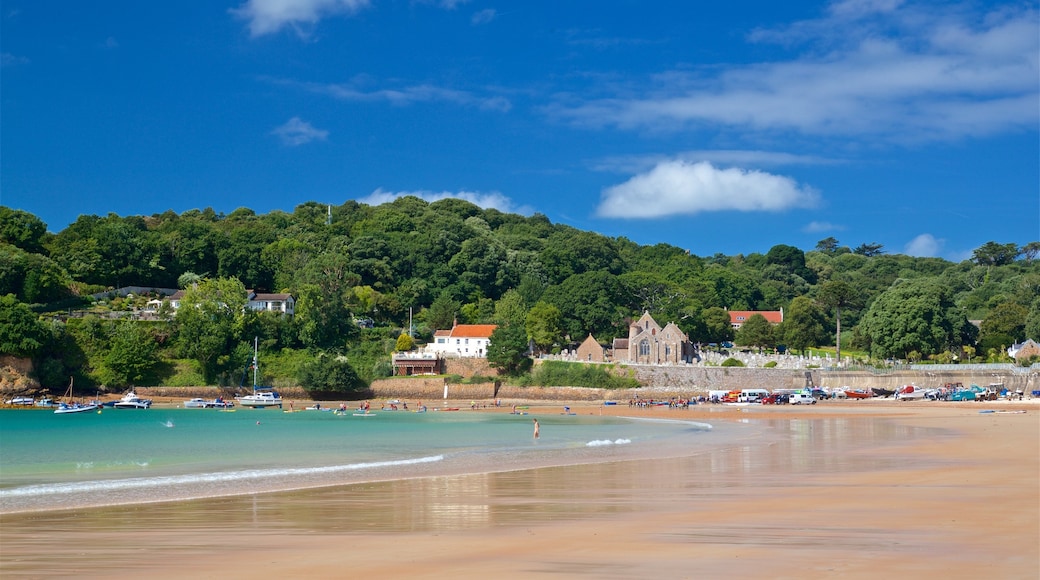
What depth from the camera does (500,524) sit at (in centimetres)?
1321

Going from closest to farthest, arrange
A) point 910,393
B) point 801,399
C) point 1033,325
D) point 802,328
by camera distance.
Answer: point 801,399
point 910,393
point 1033,325
point 802,328

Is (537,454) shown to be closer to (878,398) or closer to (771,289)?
(878,398)

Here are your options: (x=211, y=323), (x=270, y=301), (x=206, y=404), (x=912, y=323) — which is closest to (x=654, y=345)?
(x=912, y=323)

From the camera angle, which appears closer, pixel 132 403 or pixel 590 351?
pixel 132 403

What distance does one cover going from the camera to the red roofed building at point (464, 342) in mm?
74438

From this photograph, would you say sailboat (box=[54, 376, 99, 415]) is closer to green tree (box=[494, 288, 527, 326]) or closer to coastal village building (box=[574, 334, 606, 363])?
green tree (box=[494, 288, 527, 326])

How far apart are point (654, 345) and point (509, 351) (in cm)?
1246

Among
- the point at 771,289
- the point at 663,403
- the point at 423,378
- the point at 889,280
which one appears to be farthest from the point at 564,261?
the point at 889,280

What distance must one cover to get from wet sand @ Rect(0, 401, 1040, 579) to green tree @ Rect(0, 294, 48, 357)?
52.5 m

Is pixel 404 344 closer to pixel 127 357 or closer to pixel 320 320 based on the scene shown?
pixel 320 320

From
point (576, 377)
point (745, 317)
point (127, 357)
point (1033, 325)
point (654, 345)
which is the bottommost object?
point (576, 377)

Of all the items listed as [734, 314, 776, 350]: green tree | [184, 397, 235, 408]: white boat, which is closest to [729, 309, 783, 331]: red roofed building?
[734, 314, 776, 350]: green tree

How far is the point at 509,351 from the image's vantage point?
67875mm

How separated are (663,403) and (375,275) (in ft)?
130
